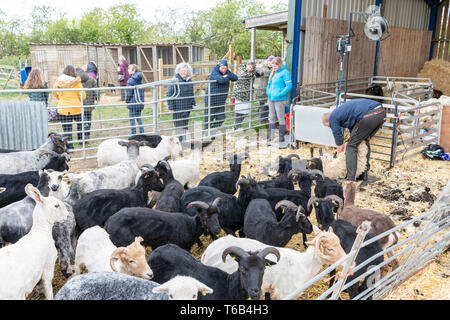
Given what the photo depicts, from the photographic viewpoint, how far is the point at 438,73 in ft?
54.3

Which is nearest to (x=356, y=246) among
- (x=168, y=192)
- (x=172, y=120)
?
(x=168, y=192)

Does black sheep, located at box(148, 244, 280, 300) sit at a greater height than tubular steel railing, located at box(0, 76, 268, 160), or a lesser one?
lesser

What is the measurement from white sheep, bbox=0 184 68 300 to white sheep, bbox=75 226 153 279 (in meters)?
0.28

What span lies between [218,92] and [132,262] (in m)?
7.29

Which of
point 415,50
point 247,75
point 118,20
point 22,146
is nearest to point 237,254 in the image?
point 22,146

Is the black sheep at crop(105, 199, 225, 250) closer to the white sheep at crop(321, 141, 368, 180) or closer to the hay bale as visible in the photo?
the white sheep at crop(321, 141, 368, 180)

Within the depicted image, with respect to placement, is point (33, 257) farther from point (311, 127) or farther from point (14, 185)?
point (311, 127)

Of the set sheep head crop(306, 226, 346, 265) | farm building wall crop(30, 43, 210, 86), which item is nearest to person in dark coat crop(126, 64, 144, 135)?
sheep head crop(306, 226, 346, 265)

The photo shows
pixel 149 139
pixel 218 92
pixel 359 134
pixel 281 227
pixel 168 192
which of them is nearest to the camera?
pixel 281 227

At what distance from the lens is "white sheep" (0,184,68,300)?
315 cm

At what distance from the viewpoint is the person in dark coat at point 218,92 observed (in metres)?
9.95

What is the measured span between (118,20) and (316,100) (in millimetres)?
30502

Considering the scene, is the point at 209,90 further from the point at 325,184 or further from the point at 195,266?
the point at 195,266

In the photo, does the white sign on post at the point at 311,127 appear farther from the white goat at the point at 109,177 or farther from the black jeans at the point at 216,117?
the white goat at the point at 109,177
